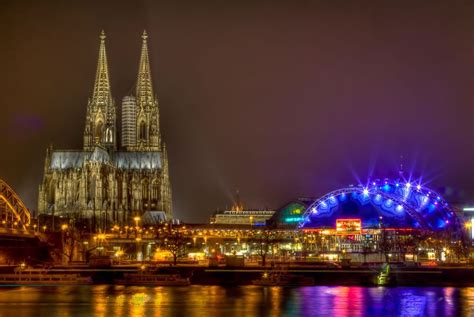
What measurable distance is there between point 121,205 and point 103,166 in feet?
29.5

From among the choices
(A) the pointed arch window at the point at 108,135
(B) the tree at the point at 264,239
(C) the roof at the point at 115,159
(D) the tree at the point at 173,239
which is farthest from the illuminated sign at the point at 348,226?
(A) the pointed arch window at the point at 108,135

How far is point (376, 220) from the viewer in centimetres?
15975

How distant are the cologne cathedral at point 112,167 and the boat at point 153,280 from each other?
2981 inches

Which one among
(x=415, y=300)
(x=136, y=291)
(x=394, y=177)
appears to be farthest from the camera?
(x=394, y=177)

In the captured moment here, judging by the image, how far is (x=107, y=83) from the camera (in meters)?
194

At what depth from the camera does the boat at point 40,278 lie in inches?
3991

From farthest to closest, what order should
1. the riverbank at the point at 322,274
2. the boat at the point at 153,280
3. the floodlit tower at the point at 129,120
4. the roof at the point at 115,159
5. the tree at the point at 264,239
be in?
the floodlit tower at the point at 129,120 → the roof at the point at 115,159 → the tree at the point at 264,239 → the riverbank at the point at 322,274 → the boat at the point at 153,280

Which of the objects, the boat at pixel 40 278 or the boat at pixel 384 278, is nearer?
the boat at pixel 384 278

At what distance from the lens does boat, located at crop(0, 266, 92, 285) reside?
333ft

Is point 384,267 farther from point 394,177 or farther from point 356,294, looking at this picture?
point 394,177

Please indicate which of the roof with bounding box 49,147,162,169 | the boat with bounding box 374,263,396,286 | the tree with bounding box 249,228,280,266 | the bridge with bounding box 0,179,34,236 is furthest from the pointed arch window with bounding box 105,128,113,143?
the boat with bounding box 374,263,396,286

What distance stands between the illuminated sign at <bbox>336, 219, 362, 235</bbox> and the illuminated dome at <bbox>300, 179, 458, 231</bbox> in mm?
3970

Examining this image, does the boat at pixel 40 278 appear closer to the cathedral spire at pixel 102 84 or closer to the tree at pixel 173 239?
the tree at pixel 173 239

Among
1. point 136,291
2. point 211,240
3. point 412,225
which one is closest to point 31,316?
point 136,291
